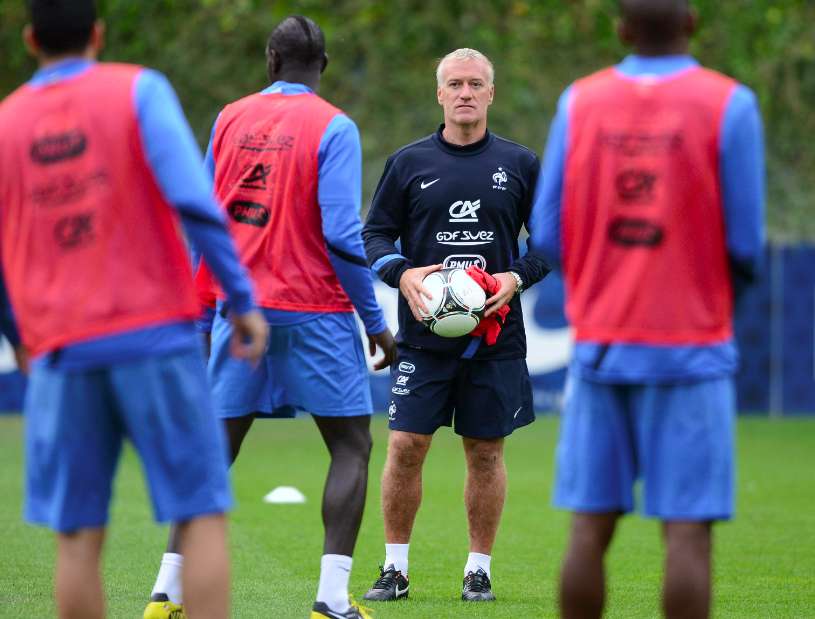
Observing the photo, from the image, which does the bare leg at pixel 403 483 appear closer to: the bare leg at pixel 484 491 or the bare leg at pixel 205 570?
the bare leg at pixel 484 491

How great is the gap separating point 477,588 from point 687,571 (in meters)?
2.58

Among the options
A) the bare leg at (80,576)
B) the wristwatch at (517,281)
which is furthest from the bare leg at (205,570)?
the wristwatch at (517,281)

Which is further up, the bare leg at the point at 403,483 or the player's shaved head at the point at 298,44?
the player's shaved head at the point at 298,44

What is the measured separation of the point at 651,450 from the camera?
14.3 feet

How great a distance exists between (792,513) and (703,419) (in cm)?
595

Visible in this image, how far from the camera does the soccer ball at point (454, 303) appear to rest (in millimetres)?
6719

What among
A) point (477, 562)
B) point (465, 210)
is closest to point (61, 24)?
point (465, 210)

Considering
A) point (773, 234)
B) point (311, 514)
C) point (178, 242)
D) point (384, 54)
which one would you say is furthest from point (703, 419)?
point (384, 54)

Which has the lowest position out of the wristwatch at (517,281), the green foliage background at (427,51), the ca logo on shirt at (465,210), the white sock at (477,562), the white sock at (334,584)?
the white sock at (477,562)

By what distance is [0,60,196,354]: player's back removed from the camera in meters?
4.18

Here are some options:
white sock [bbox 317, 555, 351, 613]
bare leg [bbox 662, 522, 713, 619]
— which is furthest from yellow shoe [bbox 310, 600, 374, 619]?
bare leg [bbox 662, 522, 713, 619]

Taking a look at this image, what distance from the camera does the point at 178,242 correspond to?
4.30 meters

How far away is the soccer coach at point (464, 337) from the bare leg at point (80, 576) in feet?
8.86

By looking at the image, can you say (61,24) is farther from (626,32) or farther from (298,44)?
(298,44)
